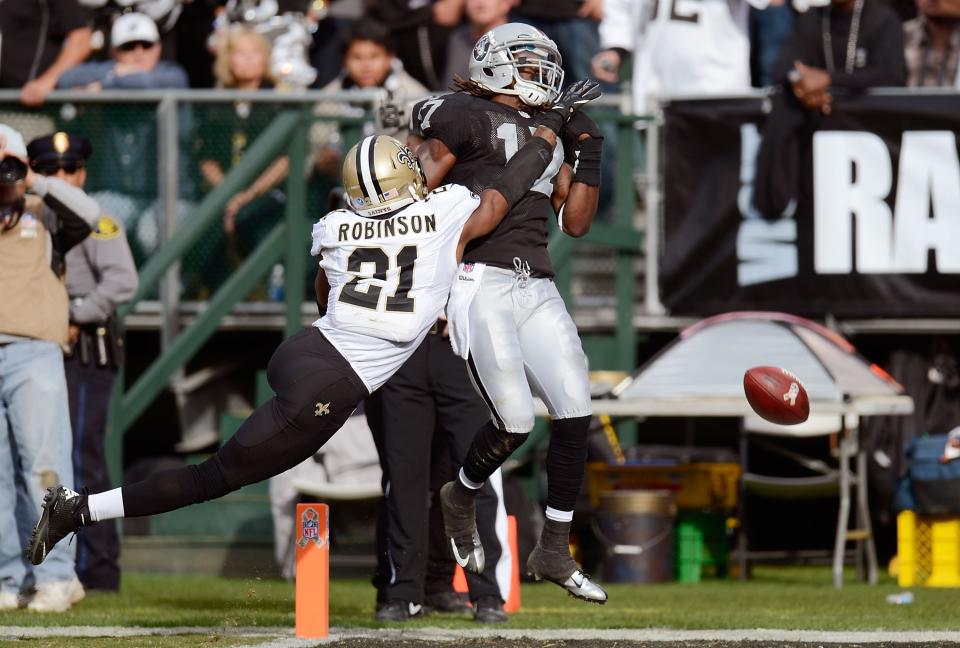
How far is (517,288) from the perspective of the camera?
676cm

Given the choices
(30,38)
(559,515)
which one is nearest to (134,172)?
(30,38)

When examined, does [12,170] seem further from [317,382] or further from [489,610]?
[489,610]

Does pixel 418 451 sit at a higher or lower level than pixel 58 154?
lower

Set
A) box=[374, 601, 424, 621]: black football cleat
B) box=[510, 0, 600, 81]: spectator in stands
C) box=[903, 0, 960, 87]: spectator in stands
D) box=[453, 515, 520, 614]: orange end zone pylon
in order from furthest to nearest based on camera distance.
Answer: box=[510, 0, 600, 81]: spectator in stands < box=[903, 0, 960, 87]: spectator in stands < box=[453, 515, 520, 614]: orange end zone pylon < box=[374, 601, 424, 621]: black football cleat

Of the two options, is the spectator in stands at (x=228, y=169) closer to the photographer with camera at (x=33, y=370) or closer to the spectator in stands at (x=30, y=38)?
the spectator in stands at (x=30, y=38)

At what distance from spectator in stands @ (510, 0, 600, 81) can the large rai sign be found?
719 mm

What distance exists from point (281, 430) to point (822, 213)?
5.72 m

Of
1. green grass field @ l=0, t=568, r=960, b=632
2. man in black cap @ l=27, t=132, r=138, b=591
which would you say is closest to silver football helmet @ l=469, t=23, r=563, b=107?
green grass field @ l=0, t=568, r=960, b=632

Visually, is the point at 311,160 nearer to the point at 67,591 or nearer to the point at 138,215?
the point at 138,215

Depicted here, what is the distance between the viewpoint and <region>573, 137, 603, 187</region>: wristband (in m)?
6.93

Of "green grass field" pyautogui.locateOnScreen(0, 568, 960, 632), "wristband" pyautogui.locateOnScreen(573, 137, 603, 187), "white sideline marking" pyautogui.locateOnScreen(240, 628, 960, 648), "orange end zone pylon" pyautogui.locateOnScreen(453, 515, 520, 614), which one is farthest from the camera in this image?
"orange end zone pylon" pyautogui.locateOnScreen(453, 515, 520, 614)

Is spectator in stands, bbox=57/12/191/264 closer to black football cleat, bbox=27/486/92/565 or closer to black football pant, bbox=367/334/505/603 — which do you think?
black football pant, bbox=367/334/505/603

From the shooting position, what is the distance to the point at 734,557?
10734 mm

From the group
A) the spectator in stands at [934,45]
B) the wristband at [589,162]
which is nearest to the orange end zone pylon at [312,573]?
the wristband at [589,162]
